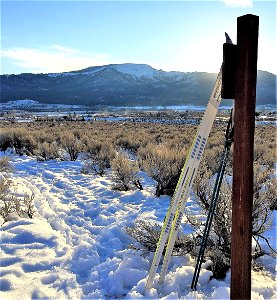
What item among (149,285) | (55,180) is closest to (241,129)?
(149,285)

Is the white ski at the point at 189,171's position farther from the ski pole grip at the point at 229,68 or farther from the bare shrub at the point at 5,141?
the bare shrub at the point at 5,141

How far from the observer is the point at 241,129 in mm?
2436

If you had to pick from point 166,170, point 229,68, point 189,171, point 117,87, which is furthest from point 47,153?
point 117,87

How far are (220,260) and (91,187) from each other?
16.5ft

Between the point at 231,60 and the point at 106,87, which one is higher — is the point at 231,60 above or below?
below

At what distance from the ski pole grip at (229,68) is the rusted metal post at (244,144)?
0.11 feet

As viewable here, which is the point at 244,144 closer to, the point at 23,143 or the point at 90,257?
the point at 90,257

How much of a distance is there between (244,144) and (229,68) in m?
0.53

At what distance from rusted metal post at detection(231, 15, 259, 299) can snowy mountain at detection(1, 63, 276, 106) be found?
121218 mm

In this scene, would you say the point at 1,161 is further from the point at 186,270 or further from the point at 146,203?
the point at 186,270

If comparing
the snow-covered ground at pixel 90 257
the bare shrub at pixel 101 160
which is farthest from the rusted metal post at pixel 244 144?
the bare shrub at pixel 101 160

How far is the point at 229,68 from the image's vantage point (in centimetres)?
248

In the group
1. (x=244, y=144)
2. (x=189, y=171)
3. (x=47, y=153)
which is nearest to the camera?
(x=244, y=144)

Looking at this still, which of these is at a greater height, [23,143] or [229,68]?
[229,68]
